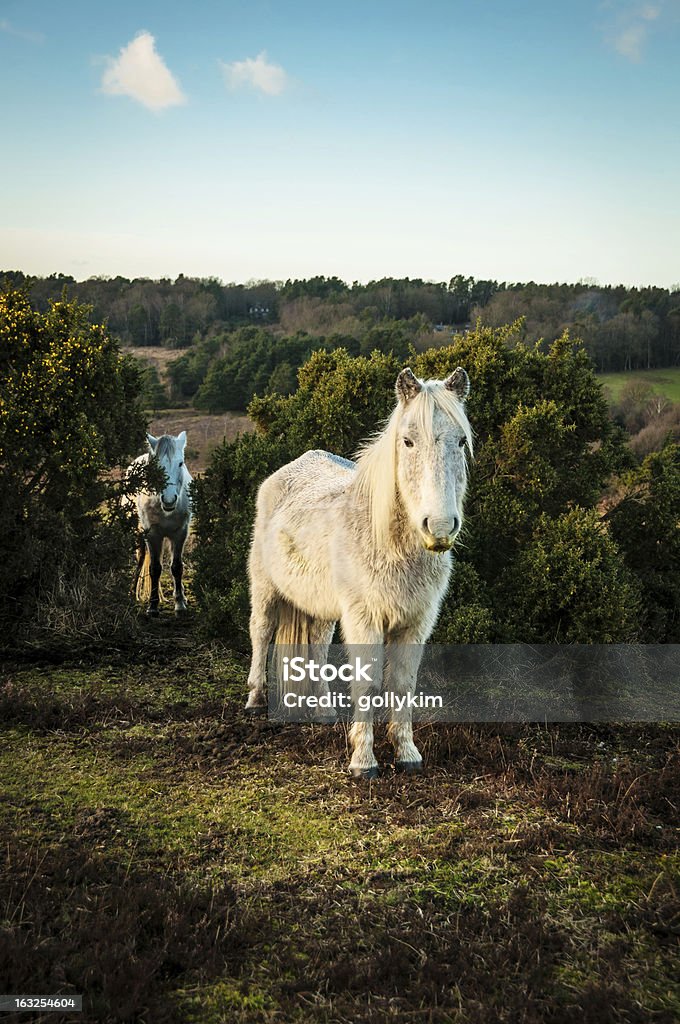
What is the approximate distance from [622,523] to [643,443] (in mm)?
10780

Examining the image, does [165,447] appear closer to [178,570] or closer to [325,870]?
[178,570]

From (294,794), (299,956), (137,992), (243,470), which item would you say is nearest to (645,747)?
(294,794)

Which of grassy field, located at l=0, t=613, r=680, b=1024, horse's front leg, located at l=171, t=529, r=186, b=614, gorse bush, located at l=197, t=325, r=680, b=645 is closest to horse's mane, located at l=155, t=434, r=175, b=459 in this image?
gorse bush, located at l=197, t=325, r=680, b=645

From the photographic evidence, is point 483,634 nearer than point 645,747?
No

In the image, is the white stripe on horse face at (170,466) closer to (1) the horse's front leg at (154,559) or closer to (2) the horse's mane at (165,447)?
(2) the horse's mane at (165,447)

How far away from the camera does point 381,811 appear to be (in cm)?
515

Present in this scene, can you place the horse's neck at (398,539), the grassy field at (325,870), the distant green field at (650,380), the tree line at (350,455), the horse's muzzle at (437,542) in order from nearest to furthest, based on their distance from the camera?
1. the grassy field at (325,870)
2. the horse's muzzle at (437,542)
3. the horse's neck at (398,539)
4. the tree line at (350,455)
5. the distant green field at (650,380)

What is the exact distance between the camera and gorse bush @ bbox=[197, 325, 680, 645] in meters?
7.81

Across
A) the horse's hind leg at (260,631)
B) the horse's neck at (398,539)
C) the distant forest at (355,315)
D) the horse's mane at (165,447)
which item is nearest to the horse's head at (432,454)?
the horse's neck at (398,539)

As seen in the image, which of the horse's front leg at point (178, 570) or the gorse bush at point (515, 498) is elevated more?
the gorse bush at point (515, 498)

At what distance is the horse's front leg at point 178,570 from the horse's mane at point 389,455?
602 centimetres

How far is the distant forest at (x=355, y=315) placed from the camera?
1942 cm

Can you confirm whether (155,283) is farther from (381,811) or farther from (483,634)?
(381,811)

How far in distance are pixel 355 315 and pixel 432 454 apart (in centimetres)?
1836
